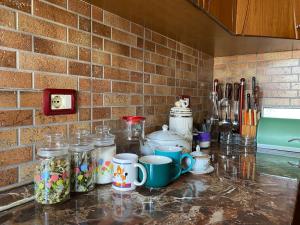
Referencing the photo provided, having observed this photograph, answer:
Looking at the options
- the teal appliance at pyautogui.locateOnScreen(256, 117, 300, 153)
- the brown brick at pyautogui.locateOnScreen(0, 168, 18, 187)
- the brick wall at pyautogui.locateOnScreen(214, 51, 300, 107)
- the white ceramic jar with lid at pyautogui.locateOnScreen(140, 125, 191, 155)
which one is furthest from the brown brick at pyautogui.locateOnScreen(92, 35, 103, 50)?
the brick wall at pyautogui.locateOnScreen(214, 51, 300, 107)

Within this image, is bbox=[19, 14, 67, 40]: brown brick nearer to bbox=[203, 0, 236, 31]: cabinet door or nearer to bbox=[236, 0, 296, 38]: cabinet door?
bbox=[203, 0, 236, 31]: cabinet door

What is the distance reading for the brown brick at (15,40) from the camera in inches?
27.7

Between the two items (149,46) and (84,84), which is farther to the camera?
(149,46)

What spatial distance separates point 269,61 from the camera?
6.09 ft

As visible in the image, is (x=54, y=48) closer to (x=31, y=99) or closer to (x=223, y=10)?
(x=31, y=99)

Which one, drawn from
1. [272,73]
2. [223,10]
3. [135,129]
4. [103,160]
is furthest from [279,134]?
[103,160]

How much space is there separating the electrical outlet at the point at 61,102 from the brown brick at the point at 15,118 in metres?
0.08

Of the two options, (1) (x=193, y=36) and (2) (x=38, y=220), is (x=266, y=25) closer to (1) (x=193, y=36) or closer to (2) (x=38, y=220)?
(1) (x=193, y=36)

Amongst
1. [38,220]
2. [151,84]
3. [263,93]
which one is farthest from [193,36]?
[38,220]

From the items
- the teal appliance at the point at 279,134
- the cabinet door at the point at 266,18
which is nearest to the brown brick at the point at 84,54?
the cabinet door at the point at 266,18

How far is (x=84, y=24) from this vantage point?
37.1 inches

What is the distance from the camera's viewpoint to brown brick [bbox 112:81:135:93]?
43.4 inches

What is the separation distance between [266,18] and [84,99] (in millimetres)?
1149

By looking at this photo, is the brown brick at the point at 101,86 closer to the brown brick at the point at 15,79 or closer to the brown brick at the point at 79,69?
the brown brick at the point at 79,69
